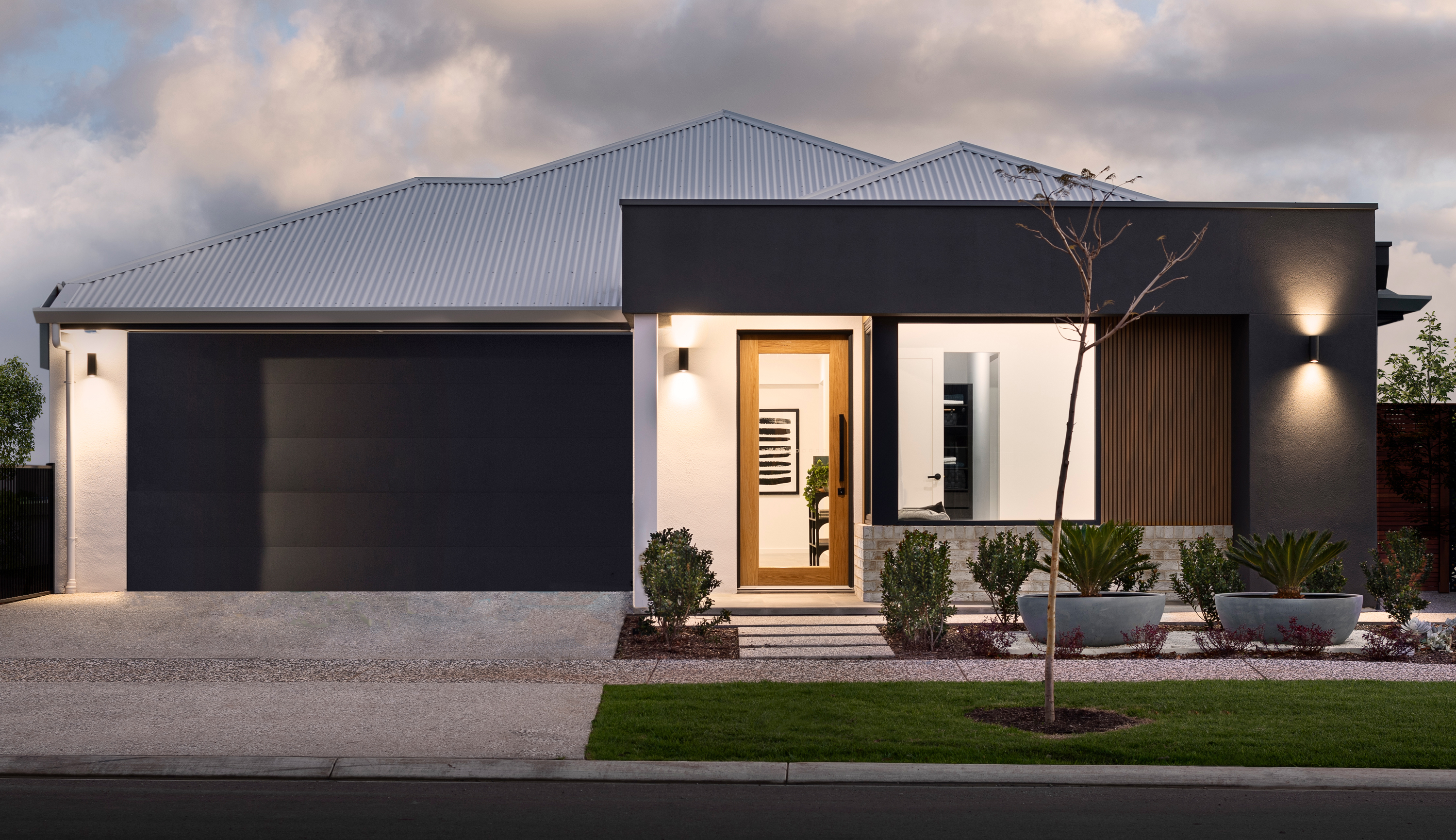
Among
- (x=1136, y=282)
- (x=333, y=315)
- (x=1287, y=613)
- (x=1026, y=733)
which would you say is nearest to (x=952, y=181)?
(x=1136, y=282)

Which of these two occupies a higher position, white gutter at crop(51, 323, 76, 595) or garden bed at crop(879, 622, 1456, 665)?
white gutter at crop(51, 323, 76, 595)

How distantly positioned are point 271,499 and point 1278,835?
12.4 meters

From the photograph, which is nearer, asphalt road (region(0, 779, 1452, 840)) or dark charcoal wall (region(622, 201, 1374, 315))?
asphalt road (region(0, 779, 1452, 840))

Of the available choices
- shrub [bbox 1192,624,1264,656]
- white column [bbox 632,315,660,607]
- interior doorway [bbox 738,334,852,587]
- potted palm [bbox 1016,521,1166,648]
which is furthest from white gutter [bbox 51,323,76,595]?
shrub [bbox 1192,624,1264,656]

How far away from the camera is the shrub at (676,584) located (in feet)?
37.2

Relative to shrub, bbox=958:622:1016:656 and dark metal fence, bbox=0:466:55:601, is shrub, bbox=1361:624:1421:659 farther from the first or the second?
dark metal fence, bbox=0:466:55:601

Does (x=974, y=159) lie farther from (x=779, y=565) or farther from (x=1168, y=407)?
(x=779, y=565)

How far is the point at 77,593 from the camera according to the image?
47.2ft

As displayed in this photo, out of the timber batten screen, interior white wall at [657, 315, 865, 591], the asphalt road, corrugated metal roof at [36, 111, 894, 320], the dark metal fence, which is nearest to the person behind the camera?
the asphalt road

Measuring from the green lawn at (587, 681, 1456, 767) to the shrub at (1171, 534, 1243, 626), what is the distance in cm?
289

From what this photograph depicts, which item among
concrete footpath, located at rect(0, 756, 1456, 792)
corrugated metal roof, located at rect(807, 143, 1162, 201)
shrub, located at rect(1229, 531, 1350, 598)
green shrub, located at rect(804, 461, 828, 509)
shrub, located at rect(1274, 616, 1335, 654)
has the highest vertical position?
corrugated metal roof, located at rect(807, 143, 1162, 201)

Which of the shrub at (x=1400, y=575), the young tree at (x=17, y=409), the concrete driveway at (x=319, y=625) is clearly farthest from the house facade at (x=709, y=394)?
the young tree at (x=17, y=409)

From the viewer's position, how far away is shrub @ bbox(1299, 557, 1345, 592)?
11.7m

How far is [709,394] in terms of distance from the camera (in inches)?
575
